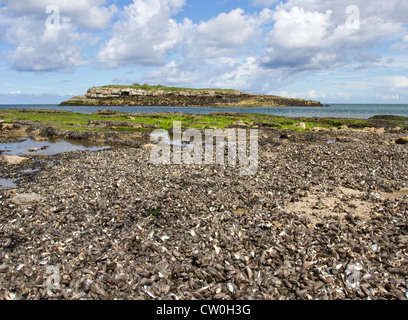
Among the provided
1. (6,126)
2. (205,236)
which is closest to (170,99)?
(6,126)

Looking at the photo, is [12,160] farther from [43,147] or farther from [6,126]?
[6,126]

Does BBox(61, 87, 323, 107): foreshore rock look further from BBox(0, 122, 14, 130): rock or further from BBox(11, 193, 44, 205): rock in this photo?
BBox(11, 193, 44, 205): rock

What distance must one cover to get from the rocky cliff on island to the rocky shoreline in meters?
146

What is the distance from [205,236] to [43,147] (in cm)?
2713

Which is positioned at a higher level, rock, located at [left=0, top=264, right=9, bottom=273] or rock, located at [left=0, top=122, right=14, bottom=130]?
rock, located at [left=0, top=122, right=14, bottom=130]

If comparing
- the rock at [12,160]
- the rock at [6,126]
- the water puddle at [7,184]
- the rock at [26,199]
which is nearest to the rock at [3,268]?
the rock at [26,199]

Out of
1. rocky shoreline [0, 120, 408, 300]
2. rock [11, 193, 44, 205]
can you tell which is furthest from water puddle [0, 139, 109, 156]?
rock [11, 193, 44, 205]

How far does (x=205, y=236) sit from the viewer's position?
32.6ft

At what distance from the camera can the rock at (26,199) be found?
1265cm

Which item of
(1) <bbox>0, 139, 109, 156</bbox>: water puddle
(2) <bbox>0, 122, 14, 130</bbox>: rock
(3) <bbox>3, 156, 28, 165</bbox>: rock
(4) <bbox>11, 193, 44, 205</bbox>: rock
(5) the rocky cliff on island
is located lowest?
(4) <bbox>11, 193, 44, 205</bbox>: rock

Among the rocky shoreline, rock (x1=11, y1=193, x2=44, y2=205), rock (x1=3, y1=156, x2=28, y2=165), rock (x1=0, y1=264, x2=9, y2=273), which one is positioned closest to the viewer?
the rocky shoreline

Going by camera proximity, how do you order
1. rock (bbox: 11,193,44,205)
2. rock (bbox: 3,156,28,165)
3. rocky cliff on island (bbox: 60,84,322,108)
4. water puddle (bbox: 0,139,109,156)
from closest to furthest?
rock (bbox: 11,193,44,205), rock (bbox: 3,156,28,165), water puddle (bbox: 0,139,109,156), rocky cliff on island (bbox: 60,84,322,108)

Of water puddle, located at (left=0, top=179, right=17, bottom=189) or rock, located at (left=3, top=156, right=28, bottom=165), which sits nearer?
water puddle, located at (left=0, top=179, right=17, bottom=189)

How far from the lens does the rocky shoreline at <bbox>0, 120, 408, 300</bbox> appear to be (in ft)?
25.1
